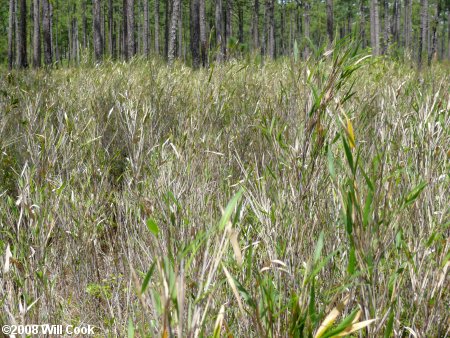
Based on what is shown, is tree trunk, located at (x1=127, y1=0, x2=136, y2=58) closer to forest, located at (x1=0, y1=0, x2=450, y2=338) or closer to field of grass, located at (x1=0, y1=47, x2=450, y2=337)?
forest, located at (x1=0, y1=0, x2=450, y2=338)

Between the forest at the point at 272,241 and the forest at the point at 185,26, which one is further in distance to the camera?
the forest at the point at 185,26

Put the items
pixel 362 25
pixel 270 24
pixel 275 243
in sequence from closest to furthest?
pixel 275 243 < pixel 362 25 < pixel 270 24

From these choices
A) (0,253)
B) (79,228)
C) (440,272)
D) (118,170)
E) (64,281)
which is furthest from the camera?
(118,170)

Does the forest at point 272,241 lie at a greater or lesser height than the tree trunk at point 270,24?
lesser

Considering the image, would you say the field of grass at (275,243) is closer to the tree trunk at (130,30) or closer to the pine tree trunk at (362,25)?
the pine tree trunk at (362,25)

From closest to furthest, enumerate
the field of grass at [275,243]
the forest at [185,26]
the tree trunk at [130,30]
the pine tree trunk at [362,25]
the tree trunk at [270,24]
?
1. the field of grass at [275,243]
2. the pine tree trunk at [362,25]
3. the forest at [185,26]
4. the tree trunk at [130,30]
5. the tree trunk at [270,24]

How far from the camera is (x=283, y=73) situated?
18.7 ft

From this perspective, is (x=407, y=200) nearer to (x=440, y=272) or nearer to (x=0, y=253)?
(x=440, y=272)

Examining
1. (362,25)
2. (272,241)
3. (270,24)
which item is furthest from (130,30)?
(272,241)

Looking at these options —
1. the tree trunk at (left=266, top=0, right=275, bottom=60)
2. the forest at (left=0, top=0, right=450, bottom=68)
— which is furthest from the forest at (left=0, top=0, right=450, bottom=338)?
the tree trunk at (left=266, top=0, right=275, bottom=60)

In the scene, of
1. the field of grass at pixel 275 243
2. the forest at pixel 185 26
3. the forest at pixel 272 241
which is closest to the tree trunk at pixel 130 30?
the forest at pixel 185 26

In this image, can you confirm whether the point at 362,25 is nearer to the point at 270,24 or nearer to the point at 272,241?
the point at 272,241

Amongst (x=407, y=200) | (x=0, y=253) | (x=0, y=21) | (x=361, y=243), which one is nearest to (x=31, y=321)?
(x=0, y=253)

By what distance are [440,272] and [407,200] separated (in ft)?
1.07
